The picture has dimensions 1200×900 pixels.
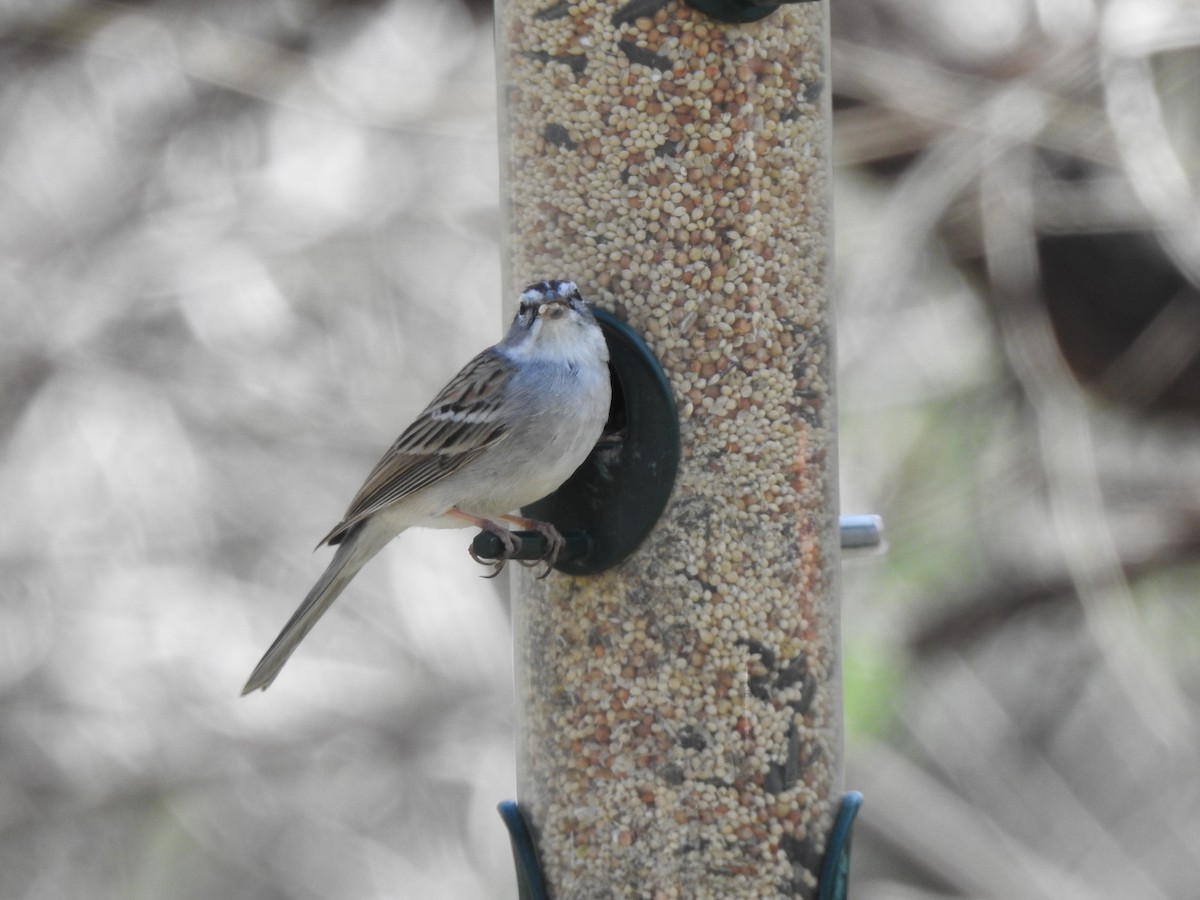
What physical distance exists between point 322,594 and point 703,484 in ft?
4.08

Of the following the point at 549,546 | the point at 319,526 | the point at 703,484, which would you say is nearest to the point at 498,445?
the point at 549,546

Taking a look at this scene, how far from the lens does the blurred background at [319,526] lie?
884 centimetres

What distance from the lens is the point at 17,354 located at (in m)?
9.05

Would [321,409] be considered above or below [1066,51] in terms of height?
below

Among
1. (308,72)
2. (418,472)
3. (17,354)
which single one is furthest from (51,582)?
(418,472)

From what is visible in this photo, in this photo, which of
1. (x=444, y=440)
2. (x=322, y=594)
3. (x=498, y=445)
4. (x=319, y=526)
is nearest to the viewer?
(x=498, y=445)

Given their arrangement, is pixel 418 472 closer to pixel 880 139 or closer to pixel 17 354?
pixel 880 139

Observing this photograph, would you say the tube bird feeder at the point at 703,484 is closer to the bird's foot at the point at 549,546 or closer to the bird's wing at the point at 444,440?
the bird's foot at the point at 549,546

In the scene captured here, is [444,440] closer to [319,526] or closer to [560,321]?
[560,321]

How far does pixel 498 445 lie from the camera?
195 inches

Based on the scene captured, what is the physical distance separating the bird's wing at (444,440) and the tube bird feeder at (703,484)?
50 cm

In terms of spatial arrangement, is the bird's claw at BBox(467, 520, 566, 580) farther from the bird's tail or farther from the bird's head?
the bird's tail

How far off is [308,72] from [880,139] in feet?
9.07

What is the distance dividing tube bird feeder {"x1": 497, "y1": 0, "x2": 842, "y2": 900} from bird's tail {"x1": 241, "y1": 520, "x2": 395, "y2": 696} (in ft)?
2.61
